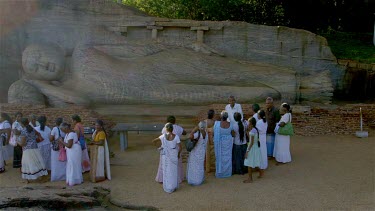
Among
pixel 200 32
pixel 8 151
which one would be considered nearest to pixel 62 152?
pixel 8 151

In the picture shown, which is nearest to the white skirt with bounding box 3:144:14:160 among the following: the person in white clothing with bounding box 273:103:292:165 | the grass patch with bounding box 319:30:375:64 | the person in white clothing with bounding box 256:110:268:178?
the person in white clothing with bounding box 256:110:268:178

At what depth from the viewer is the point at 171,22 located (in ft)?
37.3

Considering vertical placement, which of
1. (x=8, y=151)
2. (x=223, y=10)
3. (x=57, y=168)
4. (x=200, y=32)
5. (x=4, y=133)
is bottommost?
(x=57, y=168)

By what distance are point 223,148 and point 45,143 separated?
9.67 feet

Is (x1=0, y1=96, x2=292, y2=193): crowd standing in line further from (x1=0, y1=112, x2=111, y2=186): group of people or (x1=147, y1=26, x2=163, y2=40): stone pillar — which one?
(x1=147, y1=26, x2=163, y2=40): stone pillar

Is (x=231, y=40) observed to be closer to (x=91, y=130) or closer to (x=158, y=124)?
(x=158, y=124)

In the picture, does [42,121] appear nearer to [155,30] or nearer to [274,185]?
[274,185]

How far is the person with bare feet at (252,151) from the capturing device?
702 centimetres

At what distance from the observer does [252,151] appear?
23.2 feet

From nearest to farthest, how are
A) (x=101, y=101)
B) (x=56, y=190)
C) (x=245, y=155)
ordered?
(x=56, y=190), (x=245, y=155), (x=101, y=101)

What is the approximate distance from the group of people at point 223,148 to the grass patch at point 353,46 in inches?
324

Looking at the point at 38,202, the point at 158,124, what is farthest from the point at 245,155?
the point at 38,202

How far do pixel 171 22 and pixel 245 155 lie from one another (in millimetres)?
5179

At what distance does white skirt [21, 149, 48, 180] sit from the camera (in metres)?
7.14
